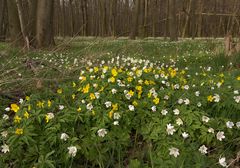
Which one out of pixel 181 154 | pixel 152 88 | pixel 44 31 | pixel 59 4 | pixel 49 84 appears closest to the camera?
pixel 181 154

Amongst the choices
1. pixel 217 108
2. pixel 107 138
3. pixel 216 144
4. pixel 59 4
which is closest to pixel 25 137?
pixel 107 138

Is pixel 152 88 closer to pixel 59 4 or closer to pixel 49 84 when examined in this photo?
pixel 49 84

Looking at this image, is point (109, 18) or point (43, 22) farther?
point (109, 18)

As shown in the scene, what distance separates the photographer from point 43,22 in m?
12.2

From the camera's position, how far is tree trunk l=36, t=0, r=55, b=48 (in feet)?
39.6

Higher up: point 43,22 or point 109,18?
point 109,18

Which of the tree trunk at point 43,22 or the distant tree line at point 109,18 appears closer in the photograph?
the distant tree line at point 109,18

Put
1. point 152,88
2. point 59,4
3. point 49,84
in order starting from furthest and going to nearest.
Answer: point 59,4 < point 49,84 < point 152,88

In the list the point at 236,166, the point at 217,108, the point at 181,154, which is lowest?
the point at 236,166

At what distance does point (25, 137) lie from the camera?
7.97 ft

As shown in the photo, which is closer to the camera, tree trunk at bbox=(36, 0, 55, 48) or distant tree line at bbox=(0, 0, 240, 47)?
distant tree line at bbox=(0, 0, 240, 47)

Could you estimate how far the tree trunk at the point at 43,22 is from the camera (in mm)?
12078

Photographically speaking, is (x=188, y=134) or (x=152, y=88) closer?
(x=188, y=134)

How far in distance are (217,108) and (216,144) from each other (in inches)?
20.8
